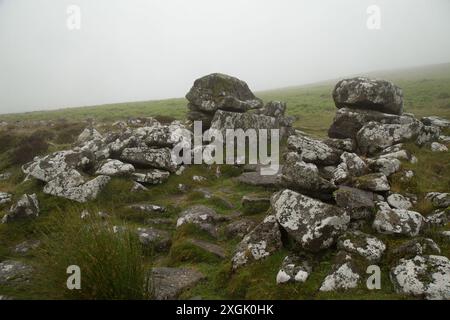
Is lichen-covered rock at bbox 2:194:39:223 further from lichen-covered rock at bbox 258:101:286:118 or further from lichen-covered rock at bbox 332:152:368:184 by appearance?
lichen-covered rock at bbox 258:101:286:118

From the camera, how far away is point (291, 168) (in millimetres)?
10422

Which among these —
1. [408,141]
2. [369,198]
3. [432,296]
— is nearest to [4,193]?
[369,198]

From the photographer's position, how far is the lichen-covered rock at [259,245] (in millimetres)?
8789

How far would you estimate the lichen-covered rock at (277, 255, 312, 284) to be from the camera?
771 cm

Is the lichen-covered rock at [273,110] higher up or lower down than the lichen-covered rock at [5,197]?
higher up

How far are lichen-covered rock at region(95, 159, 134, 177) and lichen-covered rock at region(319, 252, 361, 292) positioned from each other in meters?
10.1

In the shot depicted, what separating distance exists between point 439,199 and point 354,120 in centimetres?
766

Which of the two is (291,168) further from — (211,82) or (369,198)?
(211,82)

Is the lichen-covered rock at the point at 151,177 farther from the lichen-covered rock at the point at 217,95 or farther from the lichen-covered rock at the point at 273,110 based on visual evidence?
the lichen-covered rock at the point at 273,110

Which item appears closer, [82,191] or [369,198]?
[369,198]

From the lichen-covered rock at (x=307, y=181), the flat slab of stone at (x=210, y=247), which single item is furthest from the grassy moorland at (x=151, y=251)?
the lichen-covered rock at (x=307, y=181)

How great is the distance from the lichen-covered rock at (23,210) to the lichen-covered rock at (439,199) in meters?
13.0
